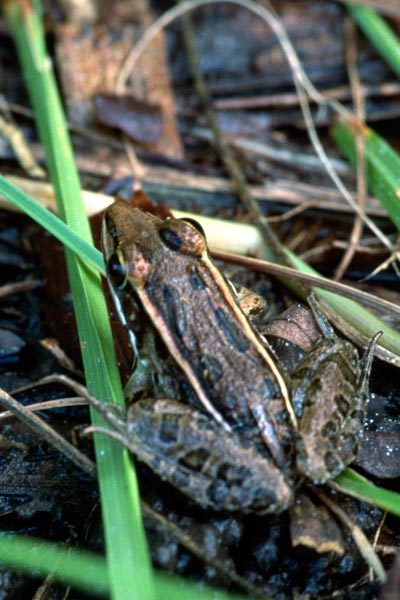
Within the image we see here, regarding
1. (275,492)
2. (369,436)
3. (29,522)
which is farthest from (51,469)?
(369,436)

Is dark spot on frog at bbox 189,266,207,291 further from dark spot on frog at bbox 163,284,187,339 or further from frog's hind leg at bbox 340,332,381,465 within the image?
frog's hind leg at bbox 340,332,381,465

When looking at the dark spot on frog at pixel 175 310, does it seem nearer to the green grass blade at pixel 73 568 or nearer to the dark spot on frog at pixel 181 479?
the dark spot on frog at pixel 181 479

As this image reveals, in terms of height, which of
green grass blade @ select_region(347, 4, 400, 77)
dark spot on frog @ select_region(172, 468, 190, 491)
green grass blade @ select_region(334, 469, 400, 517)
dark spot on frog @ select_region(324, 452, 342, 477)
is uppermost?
green grass blade @ select_region(347, 4, 400, 77)

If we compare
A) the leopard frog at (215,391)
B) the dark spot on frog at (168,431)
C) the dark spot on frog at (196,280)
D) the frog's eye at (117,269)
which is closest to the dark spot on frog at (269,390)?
the leopard frog at (215,391)

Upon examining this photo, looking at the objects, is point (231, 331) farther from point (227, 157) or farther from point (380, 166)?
point (227, 157)

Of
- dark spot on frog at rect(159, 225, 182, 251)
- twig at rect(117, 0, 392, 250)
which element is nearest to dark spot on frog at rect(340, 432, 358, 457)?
dark spot on frog at rect(159, 225, 182, 251)

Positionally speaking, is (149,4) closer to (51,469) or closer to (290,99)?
(290,99)
